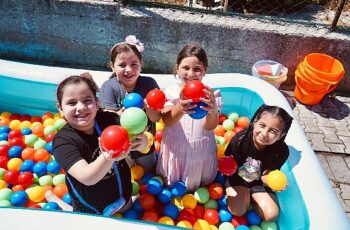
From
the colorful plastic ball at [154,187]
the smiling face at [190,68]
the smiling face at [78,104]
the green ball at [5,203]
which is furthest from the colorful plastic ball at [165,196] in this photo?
the green ball at [5,203]

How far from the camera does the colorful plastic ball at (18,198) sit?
2.69 metres

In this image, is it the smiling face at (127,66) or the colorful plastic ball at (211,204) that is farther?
the colorful plastic ball at (211,204)

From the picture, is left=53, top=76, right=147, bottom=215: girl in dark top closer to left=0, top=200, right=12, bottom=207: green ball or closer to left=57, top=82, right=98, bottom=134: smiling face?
left=57, top=82, right=98, bottom=134: smiling face

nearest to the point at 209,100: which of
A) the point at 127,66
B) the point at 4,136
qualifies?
the point at 127,66

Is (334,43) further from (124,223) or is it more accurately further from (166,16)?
(124,223)

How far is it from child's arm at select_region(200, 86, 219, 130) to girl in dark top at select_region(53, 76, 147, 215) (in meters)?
0.42

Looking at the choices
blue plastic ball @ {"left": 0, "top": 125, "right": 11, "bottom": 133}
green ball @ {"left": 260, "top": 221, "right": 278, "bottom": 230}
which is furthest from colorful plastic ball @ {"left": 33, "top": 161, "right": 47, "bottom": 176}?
green ball @ {"left": 260, "top": 221, "right": 278, "bottom": 230}

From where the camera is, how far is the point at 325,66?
4184 millimetres

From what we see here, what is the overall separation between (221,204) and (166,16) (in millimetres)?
2410

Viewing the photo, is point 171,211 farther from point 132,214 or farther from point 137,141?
point 137,141

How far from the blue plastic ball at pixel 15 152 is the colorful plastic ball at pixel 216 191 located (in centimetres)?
177

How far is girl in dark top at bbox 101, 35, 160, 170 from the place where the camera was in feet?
8.59

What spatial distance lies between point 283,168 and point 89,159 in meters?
1.64

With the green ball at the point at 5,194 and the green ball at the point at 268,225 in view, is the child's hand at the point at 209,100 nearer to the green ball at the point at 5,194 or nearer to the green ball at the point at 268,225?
the green ball at the point at 268,225
